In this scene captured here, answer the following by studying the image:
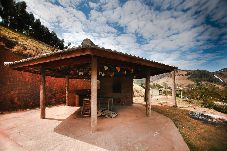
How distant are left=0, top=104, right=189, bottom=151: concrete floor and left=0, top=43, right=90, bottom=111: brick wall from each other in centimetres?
414

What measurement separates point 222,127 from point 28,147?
30.6 ft

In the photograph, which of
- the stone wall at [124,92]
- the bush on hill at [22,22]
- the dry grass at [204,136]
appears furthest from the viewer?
the bush on hill at [22,22]

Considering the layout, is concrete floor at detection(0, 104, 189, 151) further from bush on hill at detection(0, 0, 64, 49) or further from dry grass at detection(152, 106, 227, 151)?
bush on hill at detection(0, 0, 64, 49)

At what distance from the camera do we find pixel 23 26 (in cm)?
3362

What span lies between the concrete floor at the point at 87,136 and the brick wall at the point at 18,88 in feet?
13.6

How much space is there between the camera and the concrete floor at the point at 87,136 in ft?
16.2

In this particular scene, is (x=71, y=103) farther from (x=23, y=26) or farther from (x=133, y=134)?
(x=23, y=26)

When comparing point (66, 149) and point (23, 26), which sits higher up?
point (23, 26)

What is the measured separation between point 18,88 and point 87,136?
8.92 meters

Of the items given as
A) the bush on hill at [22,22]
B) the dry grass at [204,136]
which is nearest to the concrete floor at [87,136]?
the dry grass at [204,136]

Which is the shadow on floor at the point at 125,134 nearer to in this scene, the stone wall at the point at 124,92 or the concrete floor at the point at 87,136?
the concrete floor at the point at 87,136

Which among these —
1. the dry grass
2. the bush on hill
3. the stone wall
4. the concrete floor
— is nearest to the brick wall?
the concrete floor

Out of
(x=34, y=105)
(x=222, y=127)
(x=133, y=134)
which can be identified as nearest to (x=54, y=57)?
(x=133, y=134)

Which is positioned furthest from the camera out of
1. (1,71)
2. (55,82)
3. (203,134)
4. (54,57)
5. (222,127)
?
(55,82)
